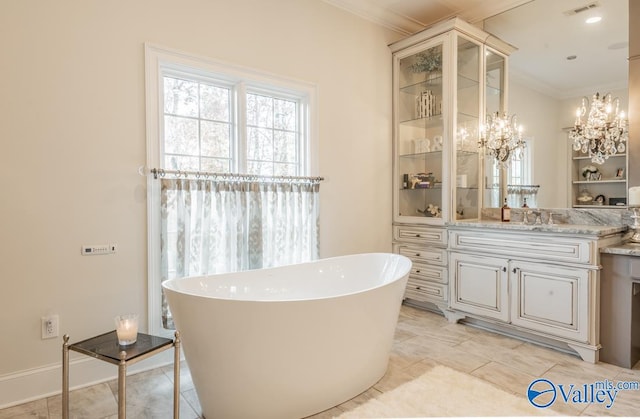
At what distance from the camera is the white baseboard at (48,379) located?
2.10 meters

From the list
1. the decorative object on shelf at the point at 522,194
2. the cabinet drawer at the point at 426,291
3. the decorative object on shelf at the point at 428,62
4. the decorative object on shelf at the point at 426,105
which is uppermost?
the decorative object on shelf at the point at 428,62

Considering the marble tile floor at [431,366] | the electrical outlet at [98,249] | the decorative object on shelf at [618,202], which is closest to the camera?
the marble tile floor at [431,366]

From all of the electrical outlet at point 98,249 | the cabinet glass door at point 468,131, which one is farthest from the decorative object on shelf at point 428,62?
the electrical outlet at point 98,249

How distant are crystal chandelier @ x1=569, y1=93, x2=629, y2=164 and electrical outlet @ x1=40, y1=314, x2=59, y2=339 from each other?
13.0 ft

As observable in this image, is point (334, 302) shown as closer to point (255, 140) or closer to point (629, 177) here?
point (255, 140)

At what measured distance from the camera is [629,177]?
2789mm

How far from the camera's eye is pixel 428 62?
3.78m

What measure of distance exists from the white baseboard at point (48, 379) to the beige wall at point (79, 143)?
0.09ft

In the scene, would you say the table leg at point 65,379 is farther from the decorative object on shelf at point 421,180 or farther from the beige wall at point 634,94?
the beige wall at point 634,94

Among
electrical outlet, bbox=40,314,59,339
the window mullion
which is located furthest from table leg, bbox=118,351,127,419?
the window mullion

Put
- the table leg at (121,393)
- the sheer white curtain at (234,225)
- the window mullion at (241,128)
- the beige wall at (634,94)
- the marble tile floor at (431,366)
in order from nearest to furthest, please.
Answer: the table leg at (121,393) < the marble tile floor at (431,366) < the sheer white curtain at (234,225) < the beige wall at (634,94) < the window mullion at (241,128)

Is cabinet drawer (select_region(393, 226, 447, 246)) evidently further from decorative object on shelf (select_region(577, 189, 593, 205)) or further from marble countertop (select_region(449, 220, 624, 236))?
decorative object on shelf (select_region(577, 189, 593, 205))

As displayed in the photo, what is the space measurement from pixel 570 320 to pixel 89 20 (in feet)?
12.4
